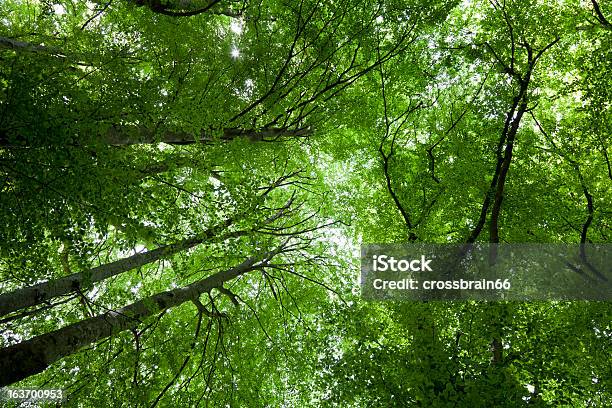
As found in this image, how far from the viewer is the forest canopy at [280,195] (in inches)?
160

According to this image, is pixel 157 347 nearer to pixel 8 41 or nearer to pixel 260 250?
pixel 260 250

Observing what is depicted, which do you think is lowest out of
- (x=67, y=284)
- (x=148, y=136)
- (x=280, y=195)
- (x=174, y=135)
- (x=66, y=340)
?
(x=66, y=340)

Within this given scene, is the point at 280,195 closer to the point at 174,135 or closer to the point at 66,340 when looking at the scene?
the point at 174,135

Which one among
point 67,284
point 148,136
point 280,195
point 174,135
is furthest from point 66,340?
point 280,195

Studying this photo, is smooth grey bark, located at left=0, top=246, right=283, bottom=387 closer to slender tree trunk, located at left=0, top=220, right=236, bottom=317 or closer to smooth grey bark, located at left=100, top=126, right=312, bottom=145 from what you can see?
slender tree trunk, located at left=0, top=220, right=236, bottom=317

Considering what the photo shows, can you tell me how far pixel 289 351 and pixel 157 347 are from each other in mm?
2133

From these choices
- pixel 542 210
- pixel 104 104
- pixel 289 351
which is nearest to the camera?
pixel 104 104

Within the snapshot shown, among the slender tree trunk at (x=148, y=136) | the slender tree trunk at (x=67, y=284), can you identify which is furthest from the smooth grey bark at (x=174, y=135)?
the slender tree trunk at (x=67, y=284)

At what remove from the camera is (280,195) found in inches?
374

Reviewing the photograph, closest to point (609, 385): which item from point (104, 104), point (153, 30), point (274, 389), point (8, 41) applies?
point (274, 389)

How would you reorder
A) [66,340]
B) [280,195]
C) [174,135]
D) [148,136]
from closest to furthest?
[66,340] < [148,136] < [174,135] < [280,195]

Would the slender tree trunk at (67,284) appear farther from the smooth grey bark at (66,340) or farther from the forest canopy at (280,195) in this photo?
the smooth grey bark at (66,340)

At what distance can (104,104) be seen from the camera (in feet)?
14.5

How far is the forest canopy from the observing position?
4.05m
